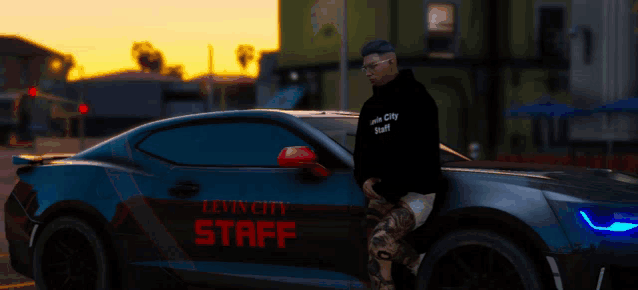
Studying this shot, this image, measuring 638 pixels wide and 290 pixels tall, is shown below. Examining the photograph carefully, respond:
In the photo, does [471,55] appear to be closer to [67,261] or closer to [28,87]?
[67,261]

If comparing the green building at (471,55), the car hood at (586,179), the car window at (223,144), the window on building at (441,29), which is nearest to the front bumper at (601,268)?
the car hood at (586,179)

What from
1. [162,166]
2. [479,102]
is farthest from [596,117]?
[162,166]

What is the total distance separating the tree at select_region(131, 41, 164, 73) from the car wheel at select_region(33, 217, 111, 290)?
15520 cm

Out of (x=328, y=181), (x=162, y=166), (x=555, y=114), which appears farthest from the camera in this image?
(x=555, y=114)

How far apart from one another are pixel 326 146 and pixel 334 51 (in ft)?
102

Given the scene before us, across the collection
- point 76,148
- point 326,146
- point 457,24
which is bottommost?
point 76,148

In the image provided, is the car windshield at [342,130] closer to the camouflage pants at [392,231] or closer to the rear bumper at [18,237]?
the camouflage pants at [392,231]

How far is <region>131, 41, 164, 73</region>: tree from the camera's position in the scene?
158 metres

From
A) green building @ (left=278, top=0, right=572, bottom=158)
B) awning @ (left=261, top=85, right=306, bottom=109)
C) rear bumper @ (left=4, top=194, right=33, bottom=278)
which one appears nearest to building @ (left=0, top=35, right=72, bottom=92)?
awning @ (left=261, top=85, right=306, bottom=109)

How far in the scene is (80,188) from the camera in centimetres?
602

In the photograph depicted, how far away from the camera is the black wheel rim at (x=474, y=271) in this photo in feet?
14.8

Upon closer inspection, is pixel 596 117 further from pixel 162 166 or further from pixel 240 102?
pixel 240 102

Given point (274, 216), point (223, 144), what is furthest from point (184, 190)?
point (274, 216)

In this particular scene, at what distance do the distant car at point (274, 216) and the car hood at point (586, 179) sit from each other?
0.01 m
